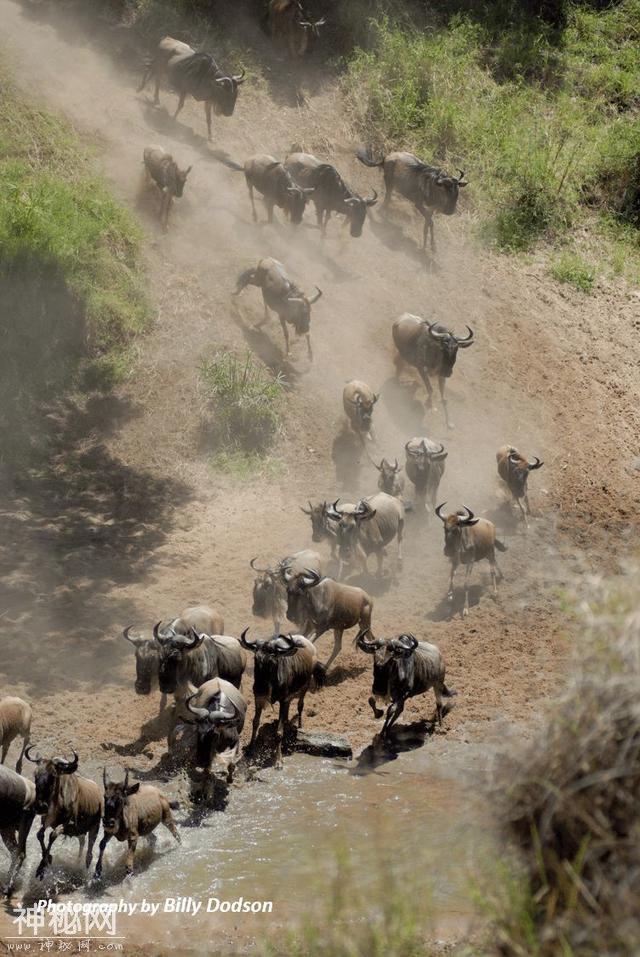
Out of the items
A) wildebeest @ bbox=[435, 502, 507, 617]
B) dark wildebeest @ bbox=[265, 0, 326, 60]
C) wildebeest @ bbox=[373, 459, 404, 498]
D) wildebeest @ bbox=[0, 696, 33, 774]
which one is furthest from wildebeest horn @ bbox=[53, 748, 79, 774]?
dark wildebeest @ bbox=[265, 0, 326, 60]

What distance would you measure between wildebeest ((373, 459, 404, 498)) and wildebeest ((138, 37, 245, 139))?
10134mm

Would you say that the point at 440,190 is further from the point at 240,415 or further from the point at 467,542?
the point at 467,542

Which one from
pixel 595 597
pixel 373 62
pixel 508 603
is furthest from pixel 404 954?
pixel 373 62

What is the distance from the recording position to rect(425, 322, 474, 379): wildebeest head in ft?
67.7

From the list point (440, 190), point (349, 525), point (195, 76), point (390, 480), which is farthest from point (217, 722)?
point (195, 76)

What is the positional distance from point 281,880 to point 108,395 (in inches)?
450

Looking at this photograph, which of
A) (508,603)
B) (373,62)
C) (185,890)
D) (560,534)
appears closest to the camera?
(185,890)

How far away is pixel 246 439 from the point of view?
19.7 meters

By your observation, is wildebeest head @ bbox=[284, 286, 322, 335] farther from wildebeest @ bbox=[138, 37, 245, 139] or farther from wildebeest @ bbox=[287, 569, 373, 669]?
→ wildebeest @ bbox=[287, 569, 373, 669]

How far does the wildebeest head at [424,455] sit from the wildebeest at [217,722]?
6.86 meters

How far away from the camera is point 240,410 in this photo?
19.6 meters

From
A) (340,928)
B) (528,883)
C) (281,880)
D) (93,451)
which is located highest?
(528,883)

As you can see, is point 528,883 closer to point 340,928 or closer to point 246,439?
point 340,928

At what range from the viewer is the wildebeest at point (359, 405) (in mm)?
19672
